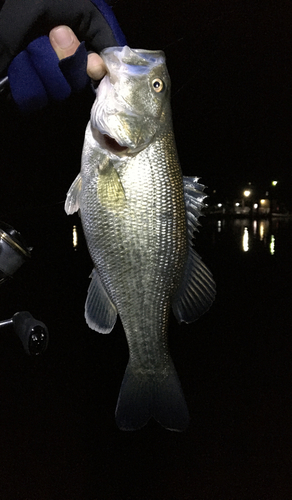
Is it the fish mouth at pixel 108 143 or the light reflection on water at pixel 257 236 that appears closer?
the fish mouth at pixel 108 143

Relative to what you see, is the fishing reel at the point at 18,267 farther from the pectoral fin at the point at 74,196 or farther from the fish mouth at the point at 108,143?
the fish mouth at the point at 108,143

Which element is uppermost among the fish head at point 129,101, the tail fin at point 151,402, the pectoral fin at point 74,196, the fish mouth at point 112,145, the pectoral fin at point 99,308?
the fish head at point 129,101

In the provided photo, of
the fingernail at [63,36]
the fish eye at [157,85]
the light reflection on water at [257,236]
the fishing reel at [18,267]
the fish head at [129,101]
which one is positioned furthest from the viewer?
the light reflection on water at [257,236]

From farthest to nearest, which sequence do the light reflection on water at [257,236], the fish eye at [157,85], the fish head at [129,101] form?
the light reflection on water at [257,236]
the fish eye at [157,85]
the fish head at [129,101]

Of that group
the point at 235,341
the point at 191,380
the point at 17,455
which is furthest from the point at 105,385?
the point at 235,341

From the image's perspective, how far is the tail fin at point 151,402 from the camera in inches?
49.1

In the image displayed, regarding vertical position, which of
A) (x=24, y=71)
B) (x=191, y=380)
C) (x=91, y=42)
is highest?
(x=91, y=42)

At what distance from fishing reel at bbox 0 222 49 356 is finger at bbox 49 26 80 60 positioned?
34.6 inches

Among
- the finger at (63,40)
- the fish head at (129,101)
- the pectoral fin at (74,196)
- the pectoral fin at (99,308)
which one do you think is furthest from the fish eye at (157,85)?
the pectoral fin at (99,308)

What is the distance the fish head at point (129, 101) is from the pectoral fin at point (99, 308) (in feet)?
1.58

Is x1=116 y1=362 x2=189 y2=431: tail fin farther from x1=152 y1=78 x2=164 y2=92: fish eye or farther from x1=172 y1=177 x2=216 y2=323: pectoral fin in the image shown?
x1=152 y1=78 x2=164 y2=92: fish eye

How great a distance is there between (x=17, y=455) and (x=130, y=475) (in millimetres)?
864

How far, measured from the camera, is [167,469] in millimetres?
2836

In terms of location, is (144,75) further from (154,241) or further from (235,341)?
(235,341)
